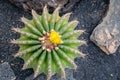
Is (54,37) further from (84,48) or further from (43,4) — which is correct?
(84,48)

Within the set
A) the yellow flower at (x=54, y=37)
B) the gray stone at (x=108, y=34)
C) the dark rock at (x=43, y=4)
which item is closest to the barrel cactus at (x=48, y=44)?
the yellow flower at (x=54, y=37)

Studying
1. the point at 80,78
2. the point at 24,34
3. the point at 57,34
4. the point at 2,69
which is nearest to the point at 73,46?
the point at 57,34

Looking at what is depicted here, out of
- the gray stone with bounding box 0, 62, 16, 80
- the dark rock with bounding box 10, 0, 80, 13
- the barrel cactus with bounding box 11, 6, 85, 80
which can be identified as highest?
the dark rock with bounding box 10, 0, 80, 13

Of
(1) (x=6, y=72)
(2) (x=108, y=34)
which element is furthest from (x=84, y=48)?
(1) (x=6, y=72)

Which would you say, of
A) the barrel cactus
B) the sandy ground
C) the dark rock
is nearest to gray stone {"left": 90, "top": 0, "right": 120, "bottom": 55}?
the sandy ground

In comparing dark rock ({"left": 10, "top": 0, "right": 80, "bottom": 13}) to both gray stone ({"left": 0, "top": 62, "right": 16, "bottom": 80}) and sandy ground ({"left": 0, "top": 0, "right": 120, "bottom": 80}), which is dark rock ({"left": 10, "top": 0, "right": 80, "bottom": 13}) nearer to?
sandy ground ({"left": 0, "top": 0, "right": 120, "bottom": 80})

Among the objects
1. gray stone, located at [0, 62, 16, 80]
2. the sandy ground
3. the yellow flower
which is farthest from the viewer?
the sandy ground
